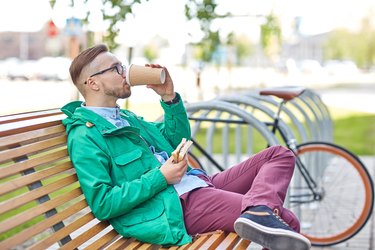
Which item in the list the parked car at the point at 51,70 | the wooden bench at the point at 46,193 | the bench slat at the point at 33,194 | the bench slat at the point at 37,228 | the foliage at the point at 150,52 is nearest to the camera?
the bench slat at the point at 37,228

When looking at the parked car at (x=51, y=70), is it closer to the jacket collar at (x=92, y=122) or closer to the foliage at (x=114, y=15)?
the foliage at (x=114, y=15)

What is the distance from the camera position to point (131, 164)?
10.8ft

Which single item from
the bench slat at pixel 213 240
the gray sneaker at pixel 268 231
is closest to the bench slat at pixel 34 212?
the bench slat at pixel 213 240

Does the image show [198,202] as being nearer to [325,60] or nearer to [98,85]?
[98,85]

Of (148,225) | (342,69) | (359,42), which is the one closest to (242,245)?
(148,225)

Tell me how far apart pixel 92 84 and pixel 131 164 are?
413 millimetres

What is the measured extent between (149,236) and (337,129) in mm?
12258

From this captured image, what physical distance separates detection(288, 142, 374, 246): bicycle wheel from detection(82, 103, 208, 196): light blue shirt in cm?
155

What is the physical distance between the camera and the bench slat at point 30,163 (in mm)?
2823

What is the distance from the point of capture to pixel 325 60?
10038 centimetres

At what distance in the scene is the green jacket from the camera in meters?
3.08

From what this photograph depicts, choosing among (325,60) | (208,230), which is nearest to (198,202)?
(208,230)

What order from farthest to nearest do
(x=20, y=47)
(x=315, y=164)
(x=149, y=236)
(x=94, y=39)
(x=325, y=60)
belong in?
(x=325, y=60) < (x=20, y=47) < (x=94, y=39) < (x=315, y=164) < (x=149, y=236)

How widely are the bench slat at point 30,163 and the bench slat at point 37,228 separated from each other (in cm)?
22
